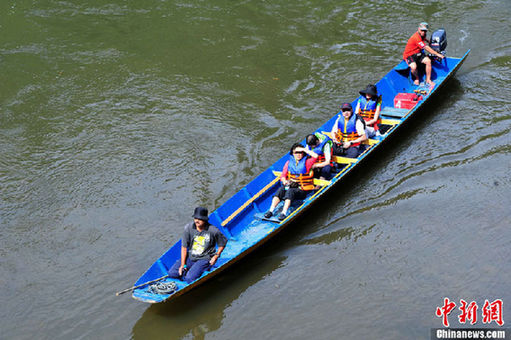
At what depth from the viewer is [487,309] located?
7.90 meters

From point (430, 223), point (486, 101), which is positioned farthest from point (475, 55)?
point (430, 223)

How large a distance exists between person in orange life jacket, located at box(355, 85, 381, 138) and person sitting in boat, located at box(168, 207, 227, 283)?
4.87m

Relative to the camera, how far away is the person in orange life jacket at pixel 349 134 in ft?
36.0

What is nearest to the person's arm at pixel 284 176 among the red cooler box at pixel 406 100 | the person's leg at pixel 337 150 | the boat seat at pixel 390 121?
the person's leg at pixel 337 150

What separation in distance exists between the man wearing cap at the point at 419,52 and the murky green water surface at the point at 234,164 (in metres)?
0.76

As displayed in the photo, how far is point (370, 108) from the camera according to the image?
38.9ft

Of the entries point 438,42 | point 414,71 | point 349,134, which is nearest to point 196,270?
point 349,134

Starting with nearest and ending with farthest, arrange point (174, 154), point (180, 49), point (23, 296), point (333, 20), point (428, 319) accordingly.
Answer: point (428, 319) < point (23, 296) < point (174, 154) < point (180, 49) < point (333, 20)

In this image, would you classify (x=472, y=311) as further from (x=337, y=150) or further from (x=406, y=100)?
(x=406, y=100)

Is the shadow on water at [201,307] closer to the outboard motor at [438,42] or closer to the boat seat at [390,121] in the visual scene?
the boat seat at [390,121]

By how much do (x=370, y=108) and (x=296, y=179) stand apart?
2.99 m

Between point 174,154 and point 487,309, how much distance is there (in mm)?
6982

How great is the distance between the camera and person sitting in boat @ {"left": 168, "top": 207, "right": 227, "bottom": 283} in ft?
27.0

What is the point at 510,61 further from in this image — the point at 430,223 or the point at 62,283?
the point at 62,283
